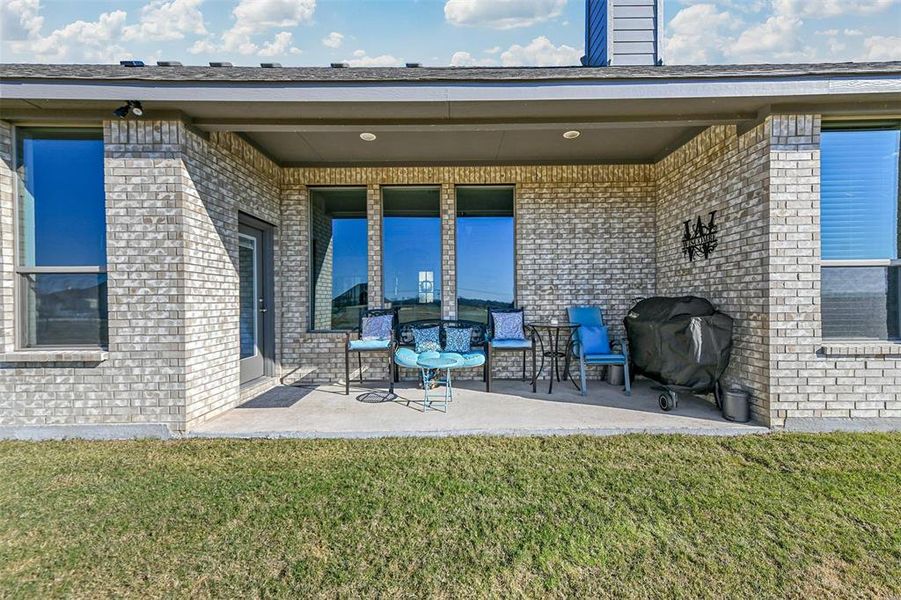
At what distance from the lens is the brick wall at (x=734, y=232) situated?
3730mm

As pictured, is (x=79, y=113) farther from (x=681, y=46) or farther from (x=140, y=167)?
(x=681, y=46)

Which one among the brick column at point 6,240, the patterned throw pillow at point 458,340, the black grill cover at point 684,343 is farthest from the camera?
the patterned throw pillow at point 458,340

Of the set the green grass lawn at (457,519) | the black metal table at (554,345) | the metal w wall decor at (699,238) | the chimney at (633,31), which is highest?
the chimney at (633,31)

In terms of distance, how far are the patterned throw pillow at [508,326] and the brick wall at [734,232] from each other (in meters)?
2.16

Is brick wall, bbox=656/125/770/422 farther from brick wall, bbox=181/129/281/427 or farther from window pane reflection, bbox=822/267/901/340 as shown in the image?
brick wall, bbox=181/129/281/427

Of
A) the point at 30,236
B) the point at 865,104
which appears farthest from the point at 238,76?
the point at 865,104

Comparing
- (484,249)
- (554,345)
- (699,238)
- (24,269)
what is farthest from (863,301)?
(24,269)

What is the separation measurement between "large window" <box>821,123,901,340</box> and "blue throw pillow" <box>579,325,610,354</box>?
6.94 ft

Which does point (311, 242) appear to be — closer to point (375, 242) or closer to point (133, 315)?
point (375, 242)

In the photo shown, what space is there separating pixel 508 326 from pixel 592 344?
1145 mm

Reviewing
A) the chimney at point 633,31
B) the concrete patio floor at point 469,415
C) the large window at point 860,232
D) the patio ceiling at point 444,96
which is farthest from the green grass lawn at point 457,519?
the chimney at point 633,31

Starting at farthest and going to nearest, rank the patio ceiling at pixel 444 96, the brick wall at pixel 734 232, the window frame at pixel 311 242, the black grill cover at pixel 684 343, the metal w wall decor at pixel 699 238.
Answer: the window frame at pixel 311 242
the metal w wall decor at pixel 699 238
the black grill cover at pixel 684 343
the brick wall at pixel 734 232
the patio ceiling at pixel 444 96

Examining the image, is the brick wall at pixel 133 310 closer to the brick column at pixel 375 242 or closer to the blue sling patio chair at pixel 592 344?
the brick column at pixel 375 242

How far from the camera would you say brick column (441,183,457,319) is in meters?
5.82
